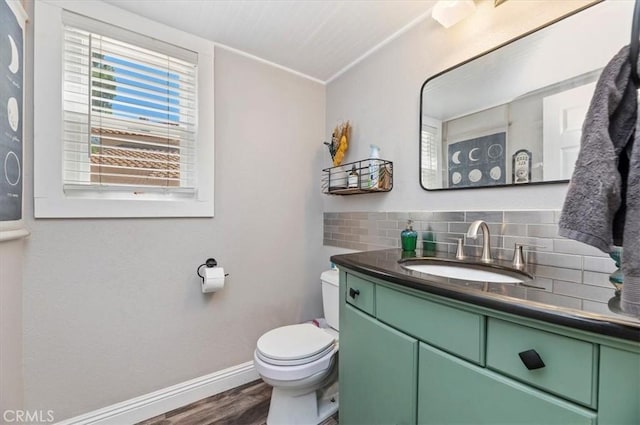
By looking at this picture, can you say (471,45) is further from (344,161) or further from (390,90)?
(344,161)

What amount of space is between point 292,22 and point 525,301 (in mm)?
1698

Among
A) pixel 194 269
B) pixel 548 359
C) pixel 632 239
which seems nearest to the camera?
pixel 632 239

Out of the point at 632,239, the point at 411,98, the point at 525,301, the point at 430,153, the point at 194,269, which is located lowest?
the point at 194,269

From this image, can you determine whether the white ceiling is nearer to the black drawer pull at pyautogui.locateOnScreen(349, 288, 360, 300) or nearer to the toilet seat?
the black drawer pull at pyautogui.locateOnScreen(349, 288, 360, 300)

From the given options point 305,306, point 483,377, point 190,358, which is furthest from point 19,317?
point 483,377

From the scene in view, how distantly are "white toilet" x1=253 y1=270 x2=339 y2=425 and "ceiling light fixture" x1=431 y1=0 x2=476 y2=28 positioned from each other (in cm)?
171

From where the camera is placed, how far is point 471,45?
4.29ft

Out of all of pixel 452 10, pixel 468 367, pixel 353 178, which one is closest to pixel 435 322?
pixel 468 367

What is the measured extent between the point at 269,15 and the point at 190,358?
80.7 inches

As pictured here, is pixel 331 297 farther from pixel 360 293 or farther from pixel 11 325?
pixel 11 325

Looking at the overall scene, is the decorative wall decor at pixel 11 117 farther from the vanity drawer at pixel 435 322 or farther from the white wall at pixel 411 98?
the white wall at pixel 411 98

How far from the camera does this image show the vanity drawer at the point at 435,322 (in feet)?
2.38

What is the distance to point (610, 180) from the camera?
52 centimetres

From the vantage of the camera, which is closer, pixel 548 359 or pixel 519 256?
pixel 548 359
